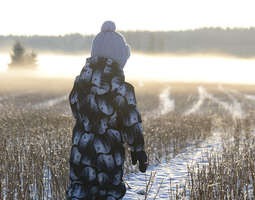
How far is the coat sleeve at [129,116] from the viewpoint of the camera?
2955mm

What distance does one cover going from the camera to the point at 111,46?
310 centimetres

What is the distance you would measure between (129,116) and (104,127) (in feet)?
0.73

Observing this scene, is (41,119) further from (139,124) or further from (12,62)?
(12,62)

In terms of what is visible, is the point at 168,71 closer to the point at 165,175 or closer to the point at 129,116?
the point at 165,175

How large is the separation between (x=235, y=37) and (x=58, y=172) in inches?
6481

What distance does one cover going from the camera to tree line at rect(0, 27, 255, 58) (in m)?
146

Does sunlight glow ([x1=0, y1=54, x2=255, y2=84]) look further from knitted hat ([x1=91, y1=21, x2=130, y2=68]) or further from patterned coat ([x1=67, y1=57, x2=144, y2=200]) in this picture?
patterned coat ([x1=67, y1=57, x2=144, y2=200])

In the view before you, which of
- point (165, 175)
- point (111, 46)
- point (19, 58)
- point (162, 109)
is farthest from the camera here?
point (19, 58)

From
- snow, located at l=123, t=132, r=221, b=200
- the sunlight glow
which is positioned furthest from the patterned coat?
the sunlight glow

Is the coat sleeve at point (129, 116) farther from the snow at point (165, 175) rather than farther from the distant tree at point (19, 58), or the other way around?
the distant tree at point (19, 58)

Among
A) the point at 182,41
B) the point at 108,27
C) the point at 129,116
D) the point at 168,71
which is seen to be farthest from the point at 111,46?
the point at 182,41

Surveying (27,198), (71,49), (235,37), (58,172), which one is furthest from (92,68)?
(235,37)

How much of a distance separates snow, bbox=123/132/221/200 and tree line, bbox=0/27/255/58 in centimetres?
12820

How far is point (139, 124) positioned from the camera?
297cm
